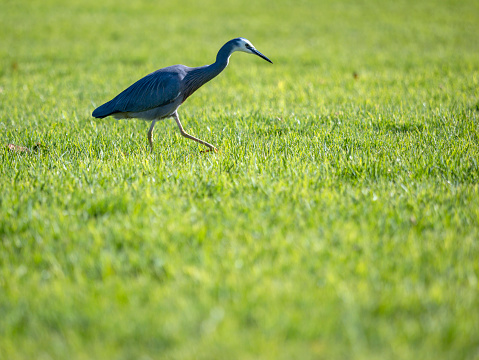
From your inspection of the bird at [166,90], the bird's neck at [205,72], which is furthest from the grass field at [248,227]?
the bird's neck at [205,72]

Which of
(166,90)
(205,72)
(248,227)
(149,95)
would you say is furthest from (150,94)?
(248,227)

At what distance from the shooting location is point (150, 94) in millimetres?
5488

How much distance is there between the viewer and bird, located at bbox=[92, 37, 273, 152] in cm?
545

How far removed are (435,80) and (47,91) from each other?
761 centimetres

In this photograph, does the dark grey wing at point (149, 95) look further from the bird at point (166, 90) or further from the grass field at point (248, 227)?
the grass field at point (248, 227)

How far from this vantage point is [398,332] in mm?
2377

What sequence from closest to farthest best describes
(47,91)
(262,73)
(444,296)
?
(444,296)
(47,91)
(262,73)

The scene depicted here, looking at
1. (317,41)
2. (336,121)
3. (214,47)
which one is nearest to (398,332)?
(336,121)

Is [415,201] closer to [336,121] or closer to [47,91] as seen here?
[336,121]

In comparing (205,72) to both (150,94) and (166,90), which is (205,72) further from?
(150,94)

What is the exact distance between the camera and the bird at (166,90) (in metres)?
5.45

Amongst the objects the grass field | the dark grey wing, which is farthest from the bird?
the grass field

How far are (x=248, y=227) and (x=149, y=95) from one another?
9.11ft

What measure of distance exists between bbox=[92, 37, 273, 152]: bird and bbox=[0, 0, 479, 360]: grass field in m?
0.42
